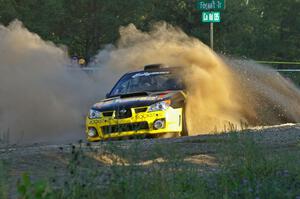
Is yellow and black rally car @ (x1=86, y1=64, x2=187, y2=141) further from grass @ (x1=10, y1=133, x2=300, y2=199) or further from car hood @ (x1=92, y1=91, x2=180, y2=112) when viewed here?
grass @ (x1=10, y1=133, x2=300, y2=199)

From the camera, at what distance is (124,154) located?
6.80m

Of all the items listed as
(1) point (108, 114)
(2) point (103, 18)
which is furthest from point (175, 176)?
(2) point (103, 18)

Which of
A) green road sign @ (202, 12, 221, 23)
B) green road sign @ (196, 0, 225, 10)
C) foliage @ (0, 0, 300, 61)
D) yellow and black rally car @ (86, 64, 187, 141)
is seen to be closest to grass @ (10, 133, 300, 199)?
yellow and black rally car @ (86, 64, 187, 141)

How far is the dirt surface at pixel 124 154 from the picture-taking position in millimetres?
6875

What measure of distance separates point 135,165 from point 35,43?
13.1 meters

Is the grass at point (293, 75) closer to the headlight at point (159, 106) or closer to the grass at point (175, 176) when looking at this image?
the headlight at point (159, 106)

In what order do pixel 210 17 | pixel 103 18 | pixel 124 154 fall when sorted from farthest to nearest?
pixel 103 18 → pixel 210 17 → pixel 124 154

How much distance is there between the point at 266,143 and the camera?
10469 mm

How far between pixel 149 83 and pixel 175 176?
A: 840 cm

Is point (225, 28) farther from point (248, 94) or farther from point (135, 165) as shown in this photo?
point (135, 165)

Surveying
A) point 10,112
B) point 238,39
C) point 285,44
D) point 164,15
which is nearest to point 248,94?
point 10,112

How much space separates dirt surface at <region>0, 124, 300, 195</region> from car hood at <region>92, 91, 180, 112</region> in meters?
1.83

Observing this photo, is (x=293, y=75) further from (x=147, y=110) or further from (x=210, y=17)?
(x=147, y=110)

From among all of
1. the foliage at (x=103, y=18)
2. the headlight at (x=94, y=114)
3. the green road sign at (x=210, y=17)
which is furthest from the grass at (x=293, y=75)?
the headlight at (x=94, y=114)
